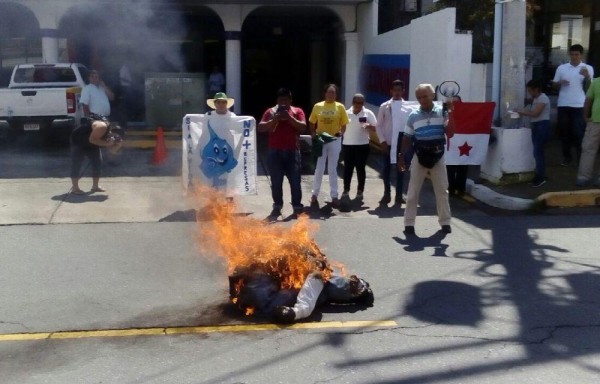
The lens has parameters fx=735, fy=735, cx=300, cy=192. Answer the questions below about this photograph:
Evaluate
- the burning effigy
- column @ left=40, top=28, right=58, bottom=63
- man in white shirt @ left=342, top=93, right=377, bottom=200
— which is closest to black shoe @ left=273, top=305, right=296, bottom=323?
the burning effigy

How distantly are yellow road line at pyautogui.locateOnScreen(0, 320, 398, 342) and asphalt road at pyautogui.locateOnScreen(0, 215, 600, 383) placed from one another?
6 cm

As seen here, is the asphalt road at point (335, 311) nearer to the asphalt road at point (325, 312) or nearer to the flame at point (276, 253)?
Result: the asphalt road at point (325, 312)

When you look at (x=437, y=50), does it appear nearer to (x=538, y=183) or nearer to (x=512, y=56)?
(x=512, y=56)

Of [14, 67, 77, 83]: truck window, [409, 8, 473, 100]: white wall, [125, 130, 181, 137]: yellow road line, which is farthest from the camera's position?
[125, 130, 181, 137]: yellow road line

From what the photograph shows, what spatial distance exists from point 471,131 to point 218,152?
3701 mm

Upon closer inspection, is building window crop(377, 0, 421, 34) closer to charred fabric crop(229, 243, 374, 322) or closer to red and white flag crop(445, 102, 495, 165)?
red and white flag crop(445, 102, 495, 165)

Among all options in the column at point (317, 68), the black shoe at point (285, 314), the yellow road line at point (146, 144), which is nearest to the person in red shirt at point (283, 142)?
the black shoe at point (285, 314)

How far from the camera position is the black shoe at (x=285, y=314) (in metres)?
5.46

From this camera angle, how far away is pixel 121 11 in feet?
47.9

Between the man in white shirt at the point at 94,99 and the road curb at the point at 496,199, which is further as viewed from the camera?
the man in white shirt at the point at 94,99

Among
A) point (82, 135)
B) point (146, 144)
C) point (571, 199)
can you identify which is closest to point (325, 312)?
point (571, 199)

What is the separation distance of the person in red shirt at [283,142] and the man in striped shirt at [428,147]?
1.48 metres

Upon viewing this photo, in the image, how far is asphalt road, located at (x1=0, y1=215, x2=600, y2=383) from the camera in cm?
473

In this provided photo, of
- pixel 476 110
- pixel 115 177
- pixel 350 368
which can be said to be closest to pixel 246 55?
pixel 115 177
